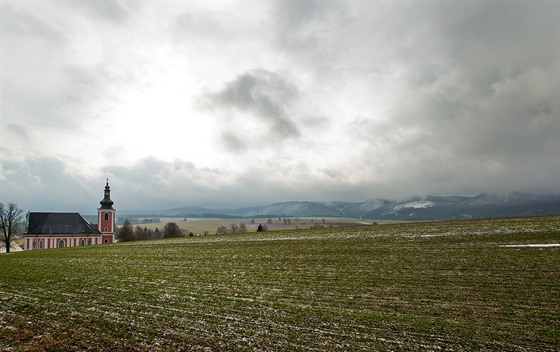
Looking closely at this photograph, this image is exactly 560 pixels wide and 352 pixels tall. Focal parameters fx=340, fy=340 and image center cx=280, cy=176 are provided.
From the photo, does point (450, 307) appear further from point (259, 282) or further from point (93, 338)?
point (93, 338)

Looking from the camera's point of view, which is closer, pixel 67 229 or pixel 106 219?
pixel 67 229

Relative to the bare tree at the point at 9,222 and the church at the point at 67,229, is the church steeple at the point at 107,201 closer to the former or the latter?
the church at the point at 67,229

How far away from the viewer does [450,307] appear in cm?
1822

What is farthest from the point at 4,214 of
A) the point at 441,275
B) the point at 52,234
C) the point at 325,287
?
the point at 441,275

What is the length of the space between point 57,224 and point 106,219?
13707 mm

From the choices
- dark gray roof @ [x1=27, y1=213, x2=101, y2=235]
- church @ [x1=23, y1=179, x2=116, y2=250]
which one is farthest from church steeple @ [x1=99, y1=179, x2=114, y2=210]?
dark gray roof @ [x1=27, y1=213, x2=101, y2=235]

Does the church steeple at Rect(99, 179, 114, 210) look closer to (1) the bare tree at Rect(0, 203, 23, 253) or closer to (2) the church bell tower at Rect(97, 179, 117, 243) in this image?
(2) the church bell tower at Rect(97, 179, 117, 243)

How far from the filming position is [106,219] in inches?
4336

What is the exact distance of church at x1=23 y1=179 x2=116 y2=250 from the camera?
101m

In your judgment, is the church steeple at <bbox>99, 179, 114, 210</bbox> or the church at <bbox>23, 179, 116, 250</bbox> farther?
the church steeple at <bbox>99, 179, 114, 210</bbox>

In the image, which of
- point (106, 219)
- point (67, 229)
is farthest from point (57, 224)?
point (106, 219)

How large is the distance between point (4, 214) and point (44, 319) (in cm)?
9520

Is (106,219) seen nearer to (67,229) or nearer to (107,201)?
(107,201)

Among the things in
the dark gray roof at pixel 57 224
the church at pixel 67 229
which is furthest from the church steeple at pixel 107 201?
the dark gray roof at pixel 57 224
